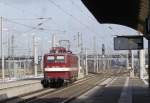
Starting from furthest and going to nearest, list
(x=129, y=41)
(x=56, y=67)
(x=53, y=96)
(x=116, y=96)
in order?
(x=56, y=67), (x=53, y=96), (x=116, y=96), (x=129, y=41)

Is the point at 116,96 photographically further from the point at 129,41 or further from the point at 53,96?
the point at 129,41

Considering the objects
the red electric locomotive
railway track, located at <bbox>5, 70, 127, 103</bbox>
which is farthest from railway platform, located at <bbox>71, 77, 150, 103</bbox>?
the red electric locomotive

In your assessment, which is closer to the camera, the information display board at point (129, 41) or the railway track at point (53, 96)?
the information display board at point (129, 41)

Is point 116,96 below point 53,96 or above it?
above

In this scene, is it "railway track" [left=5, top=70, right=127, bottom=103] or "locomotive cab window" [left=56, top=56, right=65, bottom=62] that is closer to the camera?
"railway track" [left=5, top=70, right=127, bottom=103]

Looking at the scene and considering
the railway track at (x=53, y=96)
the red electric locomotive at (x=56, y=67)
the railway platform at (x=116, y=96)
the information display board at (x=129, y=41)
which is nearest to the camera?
the information display board at (x=129, y=41)

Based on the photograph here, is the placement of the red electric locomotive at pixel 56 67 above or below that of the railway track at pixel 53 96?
above

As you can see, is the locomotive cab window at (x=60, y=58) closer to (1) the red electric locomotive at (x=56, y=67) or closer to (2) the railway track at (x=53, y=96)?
(1) the red electric locomotive at (x=56, y=67)

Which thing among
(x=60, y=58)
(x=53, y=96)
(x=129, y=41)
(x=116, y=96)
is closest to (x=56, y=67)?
(x=60, y=58)

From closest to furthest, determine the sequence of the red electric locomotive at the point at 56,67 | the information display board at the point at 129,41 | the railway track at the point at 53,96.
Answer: the information display board at the point at 129,41 < the railway track at the point at 53,96 < the red electric locomotive at the point at 56,67

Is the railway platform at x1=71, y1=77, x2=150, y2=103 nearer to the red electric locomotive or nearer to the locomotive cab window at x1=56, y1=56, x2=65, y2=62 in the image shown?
the red electric locomotive

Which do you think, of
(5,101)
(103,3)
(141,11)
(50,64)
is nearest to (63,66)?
(50,64)

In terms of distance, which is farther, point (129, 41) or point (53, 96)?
point (53, 96)

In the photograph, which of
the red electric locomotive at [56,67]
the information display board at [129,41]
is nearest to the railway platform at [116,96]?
the information display board at [129,41]
